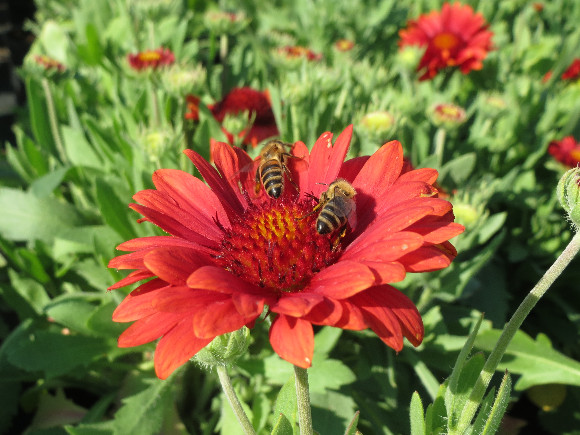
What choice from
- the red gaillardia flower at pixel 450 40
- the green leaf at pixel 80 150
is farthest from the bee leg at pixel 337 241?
the red gaillardia flower at pixel 450 40

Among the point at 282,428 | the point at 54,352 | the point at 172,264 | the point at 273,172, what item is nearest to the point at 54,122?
the point at 54,352

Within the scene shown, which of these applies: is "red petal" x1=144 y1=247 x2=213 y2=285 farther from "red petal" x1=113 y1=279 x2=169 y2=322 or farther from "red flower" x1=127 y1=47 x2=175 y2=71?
"red flower" x1=127 y1=47 x2=175 y2=71

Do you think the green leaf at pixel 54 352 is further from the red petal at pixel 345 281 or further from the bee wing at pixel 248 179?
the red petal at pixel 345 281

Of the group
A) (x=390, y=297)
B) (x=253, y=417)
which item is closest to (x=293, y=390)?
(x=390, y=297)

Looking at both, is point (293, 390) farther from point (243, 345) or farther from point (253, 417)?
point (253, 417)

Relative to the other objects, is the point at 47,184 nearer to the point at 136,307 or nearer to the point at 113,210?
the point at 113,210

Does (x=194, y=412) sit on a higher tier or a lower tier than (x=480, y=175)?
lower
